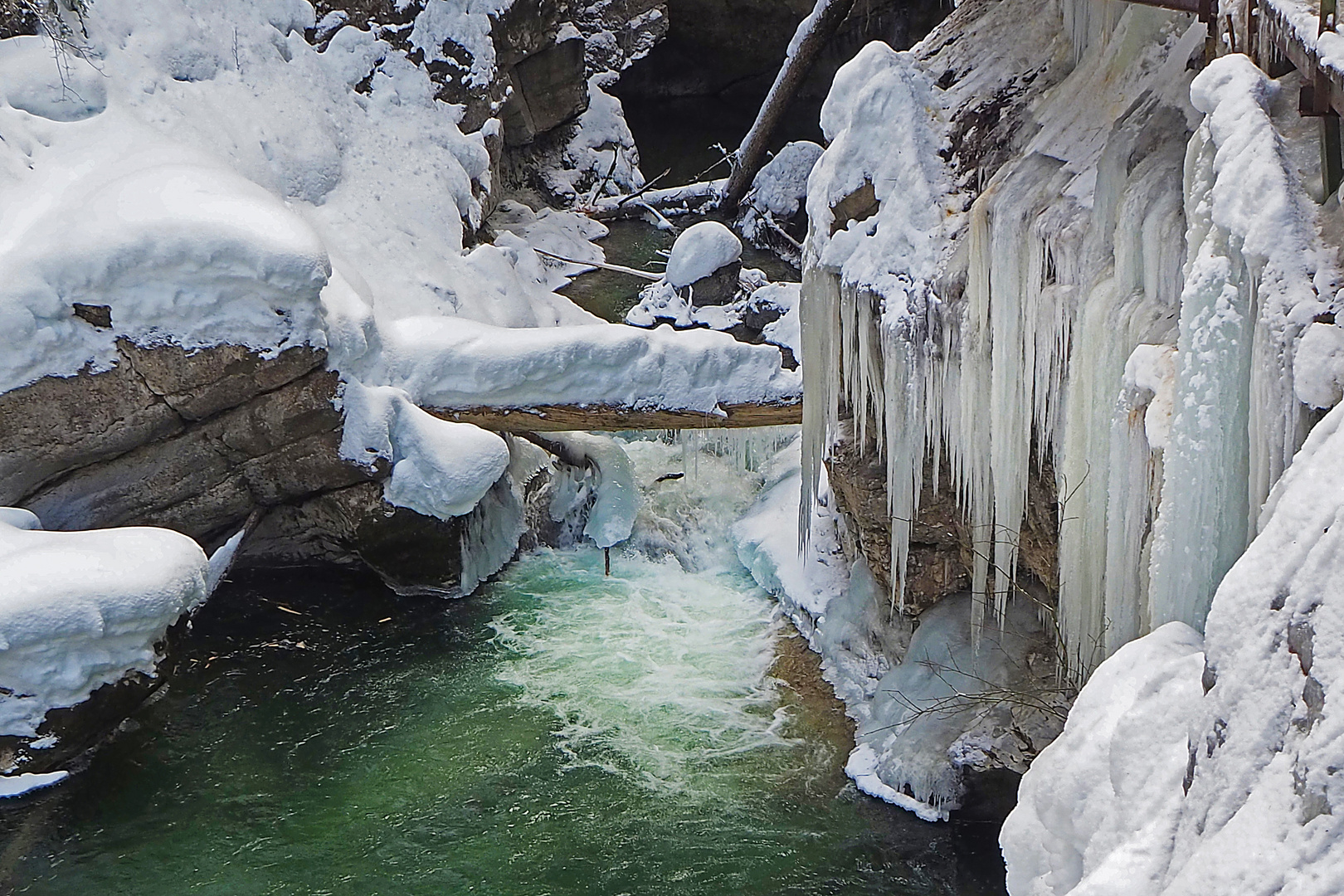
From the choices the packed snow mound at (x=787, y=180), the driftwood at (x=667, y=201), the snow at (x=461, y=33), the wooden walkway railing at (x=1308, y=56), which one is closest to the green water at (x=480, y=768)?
the wooden walkway railing at (x=1308, y=56)

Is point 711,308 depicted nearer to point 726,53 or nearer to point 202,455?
point 202,455

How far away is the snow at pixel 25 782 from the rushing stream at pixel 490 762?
0.36 ft

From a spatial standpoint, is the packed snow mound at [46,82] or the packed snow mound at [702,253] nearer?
the packed snow mound at [46,82]

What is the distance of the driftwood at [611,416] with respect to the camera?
9.73m

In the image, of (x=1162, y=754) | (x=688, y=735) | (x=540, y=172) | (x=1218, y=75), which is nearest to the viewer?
(x=1162, y=754)

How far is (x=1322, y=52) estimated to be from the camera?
3275 millimetres

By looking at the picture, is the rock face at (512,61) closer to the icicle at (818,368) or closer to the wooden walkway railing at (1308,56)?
the icicle at (818,368)

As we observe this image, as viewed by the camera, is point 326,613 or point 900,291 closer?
point 900,291

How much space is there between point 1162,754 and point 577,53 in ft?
49.7

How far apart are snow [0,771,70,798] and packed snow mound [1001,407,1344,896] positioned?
6.30 m

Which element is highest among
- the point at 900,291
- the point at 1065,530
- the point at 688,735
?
the point at 900,291

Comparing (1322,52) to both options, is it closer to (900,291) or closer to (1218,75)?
(1218,75)

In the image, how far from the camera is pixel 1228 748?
8.34 feet

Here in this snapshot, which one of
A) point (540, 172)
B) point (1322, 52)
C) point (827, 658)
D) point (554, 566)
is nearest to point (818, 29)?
point (540, 172)
